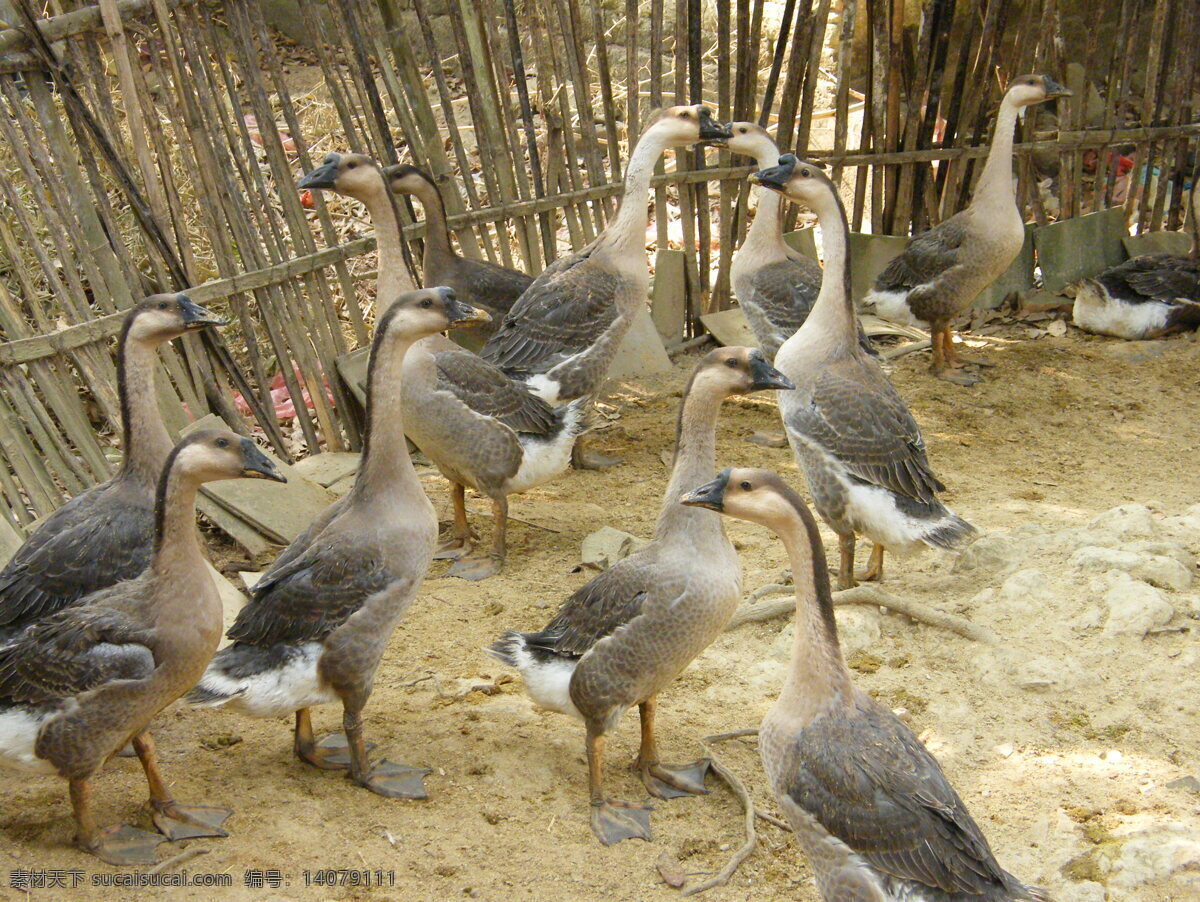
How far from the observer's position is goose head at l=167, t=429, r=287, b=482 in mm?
4086

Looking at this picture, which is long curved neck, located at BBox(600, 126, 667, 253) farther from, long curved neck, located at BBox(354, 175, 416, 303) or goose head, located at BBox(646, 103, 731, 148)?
long curved neck, located at BBox(354, 175, 416, 303)

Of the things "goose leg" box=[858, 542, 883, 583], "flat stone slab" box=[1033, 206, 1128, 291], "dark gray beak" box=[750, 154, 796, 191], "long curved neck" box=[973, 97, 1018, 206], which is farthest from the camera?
"flat stone slab" box=[1033, 206, 1128, 291]

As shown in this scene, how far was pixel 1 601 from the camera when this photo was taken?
4.69m

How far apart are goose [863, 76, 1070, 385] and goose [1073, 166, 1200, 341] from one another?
1.10 meters

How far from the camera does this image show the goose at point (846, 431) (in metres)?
5.58

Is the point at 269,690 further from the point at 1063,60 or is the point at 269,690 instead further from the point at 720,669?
the point at 1063,60

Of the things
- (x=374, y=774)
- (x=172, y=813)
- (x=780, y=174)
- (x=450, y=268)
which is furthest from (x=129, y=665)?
(x=450, y=268)

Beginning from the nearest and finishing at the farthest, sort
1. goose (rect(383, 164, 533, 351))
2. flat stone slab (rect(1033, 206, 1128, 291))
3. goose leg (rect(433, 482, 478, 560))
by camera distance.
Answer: goose leg (rect(433, 482, 478, 560)) < goose (rect(383, 164, 533, 351)) < flat stone slab (rect(1033, 206, 1128, 291))

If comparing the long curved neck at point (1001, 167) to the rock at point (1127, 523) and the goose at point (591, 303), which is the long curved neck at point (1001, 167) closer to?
the goose at point (591, 303)

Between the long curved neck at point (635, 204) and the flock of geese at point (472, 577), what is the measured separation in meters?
1.60

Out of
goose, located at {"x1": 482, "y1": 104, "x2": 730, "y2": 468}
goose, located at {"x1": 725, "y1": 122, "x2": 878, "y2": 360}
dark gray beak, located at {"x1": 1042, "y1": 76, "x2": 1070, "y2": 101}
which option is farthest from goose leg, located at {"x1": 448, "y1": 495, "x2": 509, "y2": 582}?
dark gray beak, located at {"x1": 1042, "y1": 76, "x2": 1070, "y2": 101}

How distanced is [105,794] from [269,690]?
0.82 m

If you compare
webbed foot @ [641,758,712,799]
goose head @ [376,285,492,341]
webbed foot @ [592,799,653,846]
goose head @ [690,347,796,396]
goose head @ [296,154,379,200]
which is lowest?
webbed foot @ [641,758,712,799]

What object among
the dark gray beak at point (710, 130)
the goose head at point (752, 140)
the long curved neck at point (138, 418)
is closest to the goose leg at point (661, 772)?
the long curved neck at point (138, 418)
